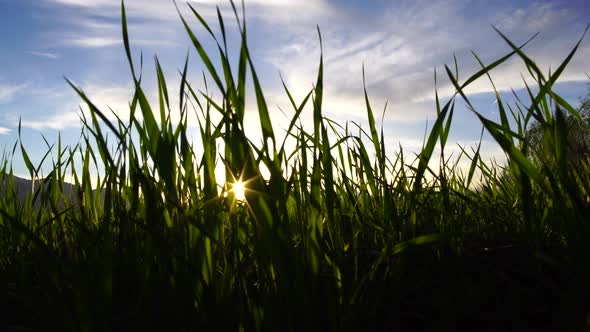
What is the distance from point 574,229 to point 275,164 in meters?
0.61

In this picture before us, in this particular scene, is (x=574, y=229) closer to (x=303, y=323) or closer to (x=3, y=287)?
(x=303, y=323)

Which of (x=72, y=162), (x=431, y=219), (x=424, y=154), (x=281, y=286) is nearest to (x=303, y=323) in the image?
(x=281, y=286)

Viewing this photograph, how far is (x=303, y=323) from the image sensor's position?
770 millimetres

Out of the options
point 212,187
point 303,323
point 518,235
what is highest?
point 212,187

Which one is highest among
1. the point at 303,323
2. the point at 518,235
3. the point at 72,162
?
the point at 72,162

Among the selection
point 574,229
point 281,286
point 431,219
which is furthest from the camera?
point 431,219

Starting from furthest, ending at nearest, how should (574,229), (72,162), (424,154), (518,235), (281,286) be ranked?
1. (72,162)
2. (518,235)
3. (424,154)
4. (574,229)
5. (281,286)

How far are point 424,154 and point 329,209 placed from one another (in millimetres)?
269

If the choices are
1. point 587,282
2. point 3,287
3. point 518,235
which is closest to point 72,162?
point 3,287

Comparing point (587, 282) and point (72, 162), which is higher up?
point (72, 162)

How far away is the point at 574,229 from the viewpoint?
2.79ft

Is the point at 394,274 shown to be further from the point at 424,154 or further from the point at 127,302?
the point at 127,302

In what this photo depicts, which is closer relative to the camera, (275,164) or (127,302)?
(275,164)

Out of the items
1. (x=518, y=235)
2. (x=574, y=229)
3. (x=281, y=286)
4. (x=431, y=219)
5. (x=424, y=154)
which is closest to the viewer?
(x=281, y=286)
